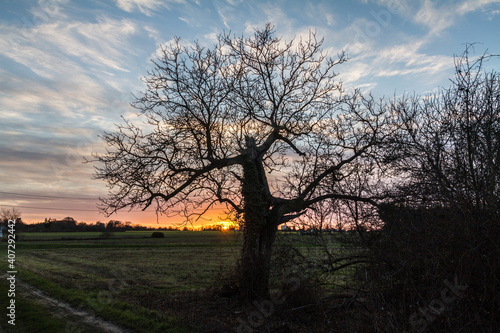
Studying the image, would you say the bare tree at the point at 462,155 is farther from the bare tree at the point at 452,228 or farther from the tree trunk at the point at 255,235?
the tree trunk at the point at 255,235

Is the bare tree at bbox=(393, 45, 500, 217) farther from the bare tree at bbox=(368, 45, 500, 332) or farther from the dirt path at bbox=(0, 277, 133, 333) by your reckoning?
the dirt path at bbox=(0, 277, 133, 333)

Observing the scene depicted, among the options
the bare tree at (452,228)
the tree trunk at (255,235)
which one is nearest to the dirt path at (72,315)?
the tree trunk at (255,235)

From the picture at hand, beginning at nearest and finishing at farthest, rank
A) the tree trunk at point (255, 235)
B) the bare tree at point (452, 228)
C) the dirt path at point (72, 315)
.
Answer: the bare tree at point (452, 228) < the dirt path at point (72, 315) < the tree trunk at point (255, 235)

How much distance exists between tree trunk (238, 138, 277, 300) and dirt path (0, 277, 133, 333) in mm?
4229

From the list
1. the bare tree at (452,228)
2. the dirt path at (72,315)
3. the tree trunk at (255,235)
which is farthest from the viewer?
the tree trunk at (255,235)

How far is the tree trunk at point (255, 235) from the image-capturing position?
38.2ft

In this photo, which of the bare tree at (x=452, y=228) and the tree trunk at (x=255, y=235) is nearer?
the bare tree at (x=452, y=228)

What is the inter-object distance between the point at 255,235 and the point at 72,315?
608cm

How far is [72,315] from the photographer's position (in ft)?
34.1

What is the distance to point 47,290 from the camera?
14711 millimetres

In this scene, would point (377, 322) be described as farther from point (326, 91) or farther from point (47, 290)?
point (47, 290)

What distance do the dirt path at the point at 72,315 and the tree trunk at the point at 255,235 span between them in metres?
4.23

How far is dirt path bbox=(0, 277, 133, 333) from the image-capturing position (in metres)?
9.00

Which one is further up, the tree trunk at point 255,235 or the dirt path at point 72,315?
the tree trunk at point 255,235
